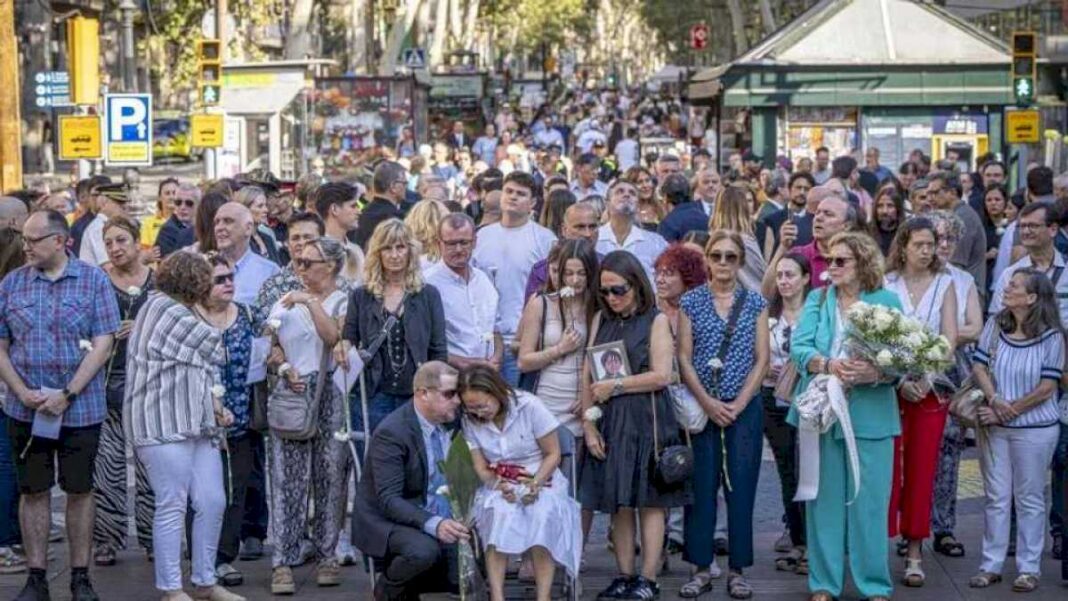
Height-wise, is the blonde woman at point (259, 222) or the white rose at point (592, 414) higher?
the blonde woman at point (259, 222)

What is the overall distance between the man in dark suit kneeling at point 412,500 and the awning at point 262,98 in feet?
89.9

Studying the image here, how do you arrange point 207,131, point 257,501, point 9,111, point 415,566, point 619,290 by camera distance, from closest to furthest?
point 415,566 → point 619,290 → point 257,501 → point 9,111 → point 207,131

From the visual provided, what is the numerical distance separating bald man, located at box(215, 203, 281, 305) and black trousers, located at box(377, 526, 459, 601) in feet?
8.28

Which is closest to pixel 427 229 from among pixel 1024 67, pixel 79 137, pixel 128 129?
pixel 79 137

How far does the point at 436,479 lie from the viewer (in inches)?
366

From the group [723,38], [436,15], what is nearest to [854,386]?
[436,15]

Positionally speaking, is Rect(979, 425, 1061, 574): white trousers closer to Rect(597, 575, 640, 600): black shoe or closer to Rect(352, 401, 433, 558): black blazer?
Rect(597, 575, 640, 600): black shoe

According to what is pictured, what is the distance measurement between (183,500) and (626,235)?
454 cm

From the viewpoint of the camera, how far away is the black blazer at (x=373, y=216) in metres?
15.3

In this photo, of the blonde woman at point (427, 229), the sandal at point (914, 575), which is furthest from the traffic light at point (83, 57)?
the sandal at point (914, 575)

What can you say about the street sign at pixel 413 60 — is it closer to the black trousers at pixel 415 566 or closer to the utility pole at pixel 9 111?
the utility pole at pixel 9 111

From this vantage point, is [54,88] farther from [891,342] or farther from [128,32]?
[891,342]

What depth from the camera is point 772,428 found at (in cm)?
1122

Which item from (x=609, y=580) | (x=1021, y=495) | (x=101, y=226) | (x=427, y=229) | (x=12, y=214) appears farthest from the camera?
(x=101, y=226)
